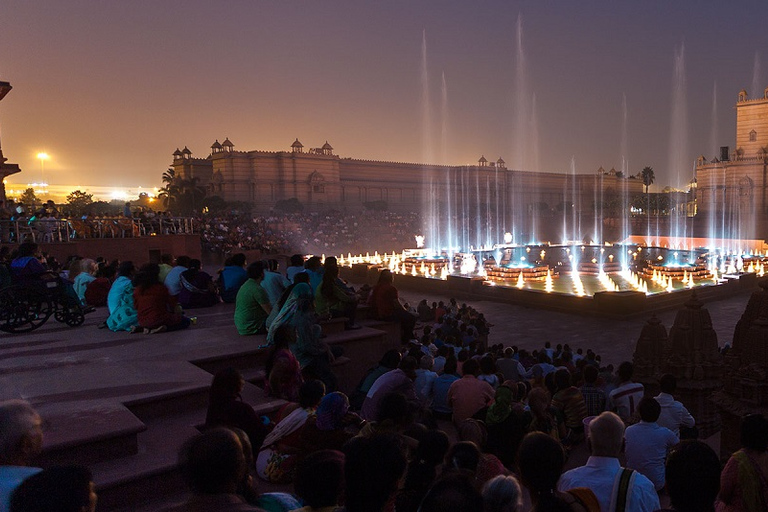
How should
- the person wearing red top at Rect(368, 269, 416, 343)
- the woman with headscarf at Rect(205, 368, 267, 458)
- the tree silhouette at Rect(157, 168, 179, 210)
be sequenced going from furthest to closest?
the tree silhouette at Rect(157, 168, 179, 210), the person wearing red top at Rect(368, 269, 416, 343), the woman with headscarf at Rect(205, 368, 267, 458)

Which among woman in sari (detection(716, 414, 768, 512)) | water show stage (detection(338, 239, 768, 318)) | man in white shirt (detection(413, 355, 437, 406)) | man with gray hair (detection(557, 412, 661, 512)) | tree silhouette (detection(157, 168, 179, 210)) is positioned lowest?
water show stage (detection(338, 239, 768, 318))

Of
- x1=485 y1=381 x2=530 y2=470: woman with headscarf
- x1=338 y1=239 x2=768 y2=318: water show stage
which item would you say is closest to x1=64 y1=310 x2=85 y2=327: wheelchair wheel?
x1=485 y1=381 x2=530 y2=470: woman with headscarf

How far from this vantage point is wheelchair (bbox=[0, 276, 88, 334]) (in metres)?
7.68

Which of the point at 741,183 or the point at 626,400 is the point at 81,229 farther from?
the point at 741,183

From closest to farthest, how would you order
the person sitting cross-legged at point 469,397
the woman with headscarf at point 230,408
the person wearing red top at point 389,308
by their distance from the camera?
1. the woman with headscarf at point 230,408
2. the person sitting cross-legged at point 469,397
3. the person wearing red top at point 389,308

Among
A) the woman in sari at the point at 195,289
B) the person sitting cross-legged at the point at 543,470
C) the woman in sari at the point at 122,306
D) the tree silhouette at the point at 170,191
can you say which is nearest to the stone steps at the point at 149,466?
the person sitting cross-legged at the point at 543,470

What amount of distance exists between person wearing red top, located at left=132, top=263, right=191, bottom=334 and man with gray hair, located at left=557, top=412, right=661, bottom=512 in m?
6.47

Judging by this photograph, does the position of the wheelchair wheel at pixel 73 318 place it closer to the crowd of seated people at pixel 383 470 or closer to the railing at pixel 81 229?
the crowd of seated people at pixel 383 470

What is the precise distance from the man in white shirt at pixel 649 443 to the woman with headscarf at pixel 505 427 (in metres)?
0.88

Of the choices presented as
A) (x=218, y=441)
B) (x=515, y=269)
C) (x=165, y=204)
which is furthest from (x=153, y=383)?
(x=165, y=204)

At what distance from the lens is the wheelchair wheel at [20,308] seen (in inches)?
303

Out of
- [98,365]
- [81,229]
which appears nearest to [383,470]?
[98,365]

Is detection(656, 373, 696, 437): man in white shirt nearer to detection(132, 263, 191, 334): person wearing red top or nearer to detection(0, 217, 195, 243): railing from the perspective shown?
detection(132, 263, 191, 334): person wearing red top

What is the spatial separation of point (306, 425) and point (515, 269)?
21569 millimetres
